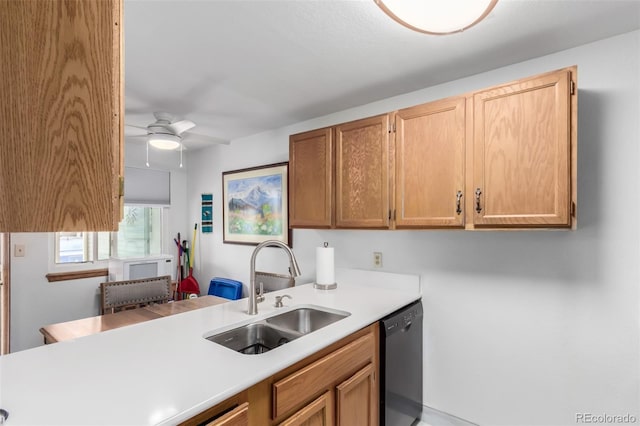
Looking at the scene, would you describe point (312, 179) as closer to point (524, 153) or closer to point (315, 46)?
point (315, 46)

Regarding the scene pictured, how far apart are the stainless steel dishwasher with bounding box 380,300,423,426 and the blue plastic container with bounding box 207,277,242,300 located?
2018 mm

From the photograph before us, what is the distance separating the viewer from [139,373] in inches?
42.6

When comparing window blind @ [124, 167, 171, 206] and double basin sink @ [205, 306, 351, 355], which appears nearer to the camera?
double basin sink @ [205, 306, 351, 355]

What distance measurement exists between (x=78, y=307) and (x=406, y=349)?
10.9 feet

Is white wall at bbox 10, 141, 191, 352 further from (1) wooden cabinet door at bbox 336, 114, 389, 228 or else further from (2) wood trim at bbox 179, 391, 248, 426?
(2) wood trim at bbox 179, 391, 248, 426

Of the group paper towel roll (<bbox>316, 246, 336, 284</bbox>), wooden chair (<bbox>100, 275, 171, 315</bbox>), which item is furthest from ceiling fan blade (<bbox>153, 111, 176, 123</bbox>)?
paper towel roll (<bbox>316, 246, 336, 284</bbox>)

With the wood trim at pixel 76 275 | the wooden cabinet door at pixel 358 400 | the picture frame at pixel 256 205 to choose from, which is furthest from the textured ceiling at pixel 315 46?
the wood trim at pixel 76 275

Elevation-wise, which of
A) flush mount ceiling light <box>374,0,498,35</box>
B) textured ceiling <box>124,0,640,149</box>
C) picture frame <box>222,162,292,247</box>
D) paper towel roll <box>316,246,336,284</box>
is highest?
textured ceiling <box>124,0,640,149</box>

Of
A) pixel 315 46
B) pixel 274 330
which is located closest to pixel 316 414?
pixel 274 330

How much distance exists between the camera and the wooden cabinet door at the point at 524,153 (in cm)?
146

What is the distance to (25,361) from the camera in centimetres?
118

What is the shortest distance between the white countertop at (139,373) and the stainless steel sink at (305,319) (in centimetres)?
22

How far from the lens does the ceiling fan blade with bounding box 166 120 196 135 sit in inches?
98.2

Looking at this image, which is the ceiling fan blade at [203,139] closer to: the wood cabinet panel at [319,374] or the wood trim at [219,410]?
the wood cabinet panel at [319,374]
